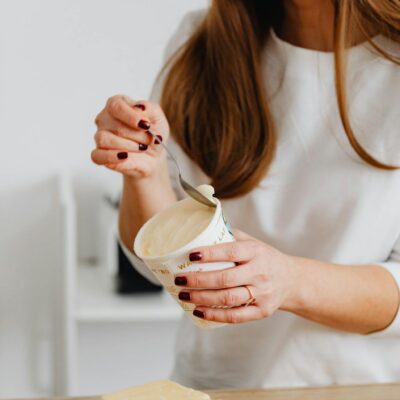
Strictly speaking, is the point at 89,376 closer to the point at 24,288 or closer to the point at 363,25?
the point at 24,288

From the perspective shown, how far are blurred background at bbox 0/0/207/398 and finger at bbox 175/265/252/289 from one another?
1.05 m

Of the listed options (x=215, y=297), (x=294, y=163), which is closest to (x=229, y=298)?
(x=215, y=297)

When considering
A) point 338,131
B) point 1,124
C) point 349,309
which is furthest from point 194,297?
Answer: point 1,124

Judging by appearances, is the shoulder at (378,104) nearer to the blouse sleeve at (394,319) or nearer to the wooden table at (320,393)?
the blouse sleeve at (394,319)

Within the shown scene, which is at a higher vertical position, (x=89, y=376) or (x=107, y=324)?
(x=107, y=324)

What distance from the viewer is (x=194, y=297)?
842 millimetres

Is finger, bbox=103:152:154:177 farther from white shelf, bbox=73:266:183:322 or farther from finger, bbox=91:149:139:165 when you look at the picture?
white shelf, bbox=73:266:183:322

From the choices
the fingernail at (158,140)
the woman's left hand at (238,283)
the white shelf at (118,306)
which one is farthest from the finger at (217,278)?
the white shelf at (118,306)

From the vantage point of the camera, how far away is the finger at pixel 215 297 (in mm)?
843

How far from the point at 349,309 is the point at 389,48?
36 centimetres

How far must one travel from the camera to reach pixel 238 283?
0.86 meters

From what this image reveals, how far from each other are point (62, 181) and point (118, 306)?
36 cm

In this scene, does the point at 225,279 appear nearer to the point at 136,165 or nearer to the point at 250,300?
the point at 250,300

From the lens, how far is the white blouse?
1.12m
